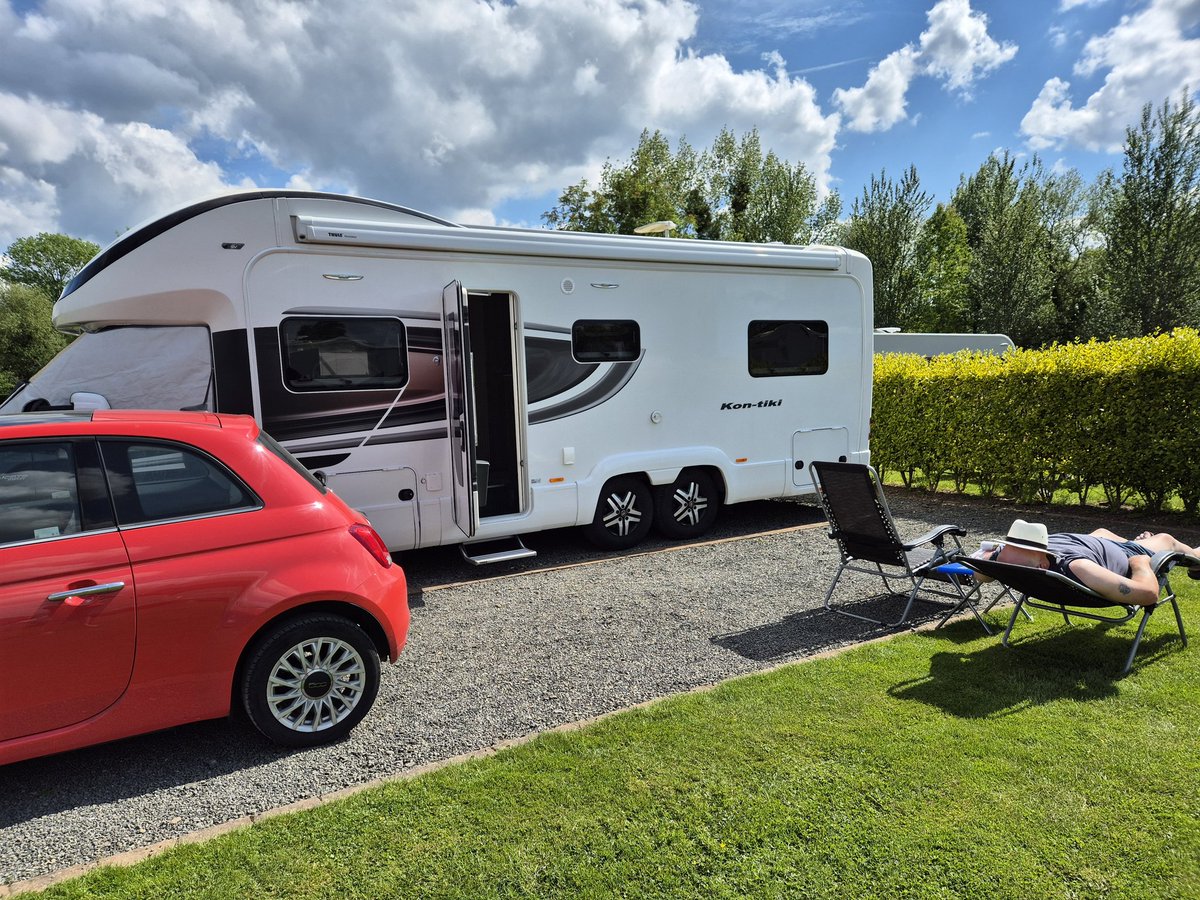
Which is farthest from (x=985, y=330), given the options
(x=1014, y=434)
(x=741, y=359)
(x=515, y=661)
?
(x=515, y=661)

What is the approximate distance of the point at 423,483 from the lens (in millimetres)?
5703

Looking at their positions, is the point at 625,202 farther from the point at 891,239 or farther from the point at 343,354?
the point at 343,354

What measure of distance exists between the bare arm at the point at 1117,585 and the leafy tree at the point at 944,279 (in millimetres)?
25574

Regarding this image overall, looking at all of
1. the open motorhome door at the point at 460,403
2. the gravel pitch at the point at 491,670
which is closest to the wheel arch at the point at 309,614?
the gravel pitch at the point at 491,670

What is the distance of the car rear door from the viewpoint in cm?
275

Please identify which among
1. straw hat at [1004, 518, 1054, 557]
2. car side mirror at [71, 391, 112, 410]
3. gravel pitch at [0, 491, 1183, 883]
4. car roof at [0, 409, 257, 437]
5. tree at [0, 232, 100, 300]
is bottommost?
gravel pitch at [0, 491, 1183, 883]

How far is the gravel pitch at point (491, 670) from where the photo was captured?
2.96m

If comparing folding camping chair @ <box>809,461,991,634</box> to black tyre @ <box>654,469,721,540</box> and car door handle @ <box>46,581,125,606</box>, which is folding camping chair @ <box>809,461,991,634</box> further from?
car door handle @ <box>46,581,125,606</box>

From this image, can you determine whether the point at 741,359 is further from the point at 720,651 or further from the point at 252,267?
the point at 252,267

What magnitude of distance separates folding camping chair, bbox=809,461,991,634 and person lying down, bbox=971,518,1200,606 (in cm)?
38

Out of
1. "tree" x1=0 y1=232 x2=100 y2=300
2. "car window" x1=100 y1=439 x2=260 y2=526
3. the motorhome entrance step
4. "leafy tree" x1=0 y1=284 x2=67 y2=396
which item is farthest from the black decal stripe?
"tree" x1=0 y1=232 x2=100 y2=300

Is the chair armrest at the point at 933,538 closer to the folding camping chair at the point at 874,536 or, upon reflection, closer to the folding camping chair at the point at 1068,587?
the folding camping chair at the point at 874,536

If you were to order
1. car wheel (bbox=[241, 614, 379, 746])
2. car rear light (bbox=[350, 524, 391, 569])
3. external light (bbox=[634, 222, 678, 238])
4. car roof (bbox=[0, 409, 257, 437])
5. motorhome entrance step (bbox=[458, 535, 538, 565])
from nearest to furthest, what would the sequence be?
car roof (bbox=[0, 409, 257, 437]), car wheel (bbox=[241, 614, 379, 746]), car rear light (bbox=[350, 524, 391, 569]), motorhome entrance step (bbox=[458, 535, 538, 565]), external light (bbox=[634, 222, 678, 238])

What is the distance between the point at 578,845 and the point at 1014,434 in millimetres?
7498
